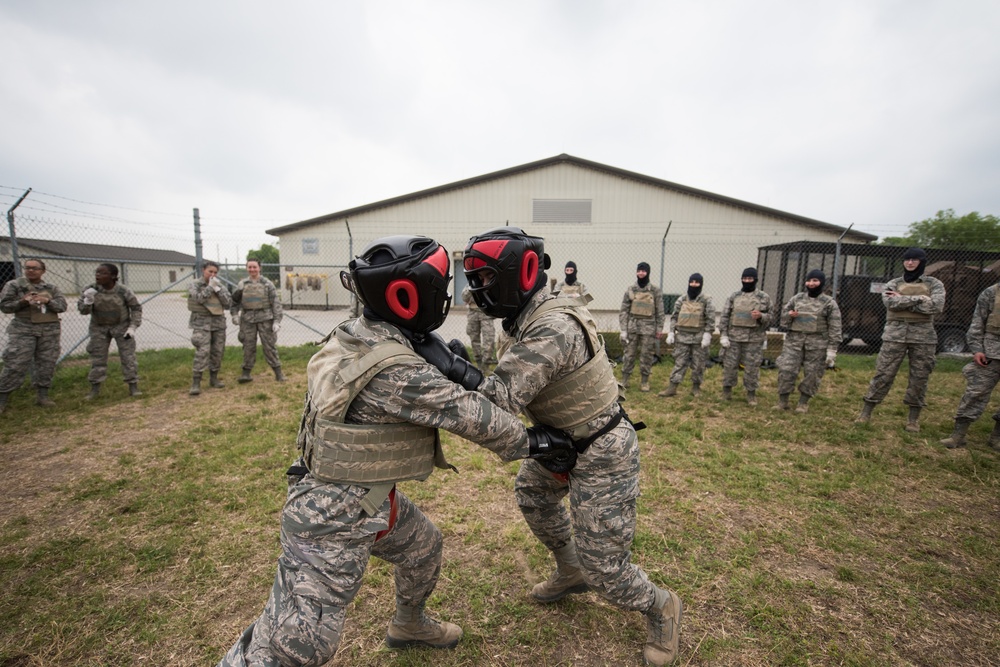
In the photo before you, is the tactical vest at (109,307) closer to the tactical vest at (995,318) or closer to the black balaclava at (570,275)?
the black balaclava at (570,275)

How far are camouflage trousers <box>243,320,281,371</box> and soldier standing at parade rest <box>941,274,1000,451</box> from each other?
1013cm

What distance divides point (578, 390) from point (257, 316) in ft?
25.3

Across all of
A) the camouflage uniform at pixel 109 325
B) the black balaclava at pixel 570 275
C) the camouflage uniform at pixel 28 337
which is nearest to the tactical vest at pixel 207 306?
the camouflage uniform at pixel 109 325

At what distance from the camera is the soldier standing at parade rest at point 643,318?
841 centimetres

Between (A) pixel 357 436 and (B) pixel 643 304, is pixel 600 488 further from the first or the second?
(B) pixel 643 304

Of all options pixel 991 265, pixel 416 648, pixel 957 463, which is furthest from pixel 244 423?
pixel 991 265

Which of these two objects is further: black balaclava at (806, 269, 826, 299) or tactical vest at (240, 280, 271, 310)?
tactical vest at (240, 280, 271, 310)

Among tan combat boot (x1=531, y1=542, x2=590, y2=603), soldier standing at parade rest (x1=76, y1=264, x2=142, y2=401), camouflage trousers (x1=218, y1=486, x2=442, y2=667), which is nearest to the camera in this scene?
camouflage trousers (x1=218, y1=486, x2=442, y2=667)

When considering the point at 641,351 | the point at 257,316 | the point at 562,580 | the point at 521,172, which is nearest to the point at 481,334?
the point at 641,351

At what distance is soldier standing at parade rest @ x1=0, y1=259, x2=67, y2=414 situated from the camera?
21.7 ft

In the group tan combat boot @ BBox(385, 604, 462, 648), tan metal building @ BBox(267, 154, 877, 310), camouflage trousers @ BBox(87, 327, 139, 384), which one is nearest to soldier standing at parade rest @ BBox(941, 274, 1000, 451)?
tan combat boot @ BBox(385, 604, 462, 648)

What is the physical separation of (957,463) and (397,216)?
20.3m

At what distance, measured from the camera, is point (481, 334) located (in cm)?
922

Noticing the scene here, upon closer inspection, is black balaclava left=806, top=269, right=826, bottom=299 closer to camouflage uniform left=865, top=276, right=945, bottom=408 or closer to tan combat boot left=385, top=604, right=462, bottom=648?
camouflage uniform left=865, top=276, right=945, bottom=408
